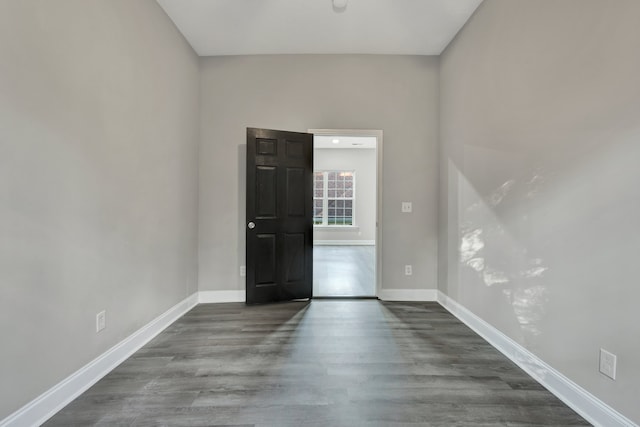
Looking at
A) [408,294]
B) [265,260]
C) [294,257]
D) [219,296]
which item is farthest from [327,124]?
[219,296]

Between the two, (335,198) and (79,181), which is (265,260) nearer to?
(79,181)

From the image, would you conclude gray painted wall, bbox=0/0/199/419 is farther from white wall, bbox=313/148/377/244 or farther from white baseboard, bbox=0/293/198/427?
white wall, bbox=313/148/377/244

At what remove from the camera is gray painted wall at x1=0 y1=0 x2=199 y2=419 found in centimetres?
139

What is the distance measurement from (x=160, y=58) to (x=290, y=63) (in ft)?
4.82

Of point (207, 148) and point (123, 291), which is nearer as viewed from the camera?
point (123, 291)

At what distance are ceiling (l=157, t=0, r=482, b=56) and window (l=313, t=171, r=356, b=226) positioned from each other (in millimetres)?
5345

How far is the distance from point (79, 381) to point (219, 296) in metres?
1.74

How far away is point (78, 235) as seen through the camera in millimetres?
1757

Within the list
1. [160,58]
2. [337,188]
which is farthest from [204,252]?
[337,188]

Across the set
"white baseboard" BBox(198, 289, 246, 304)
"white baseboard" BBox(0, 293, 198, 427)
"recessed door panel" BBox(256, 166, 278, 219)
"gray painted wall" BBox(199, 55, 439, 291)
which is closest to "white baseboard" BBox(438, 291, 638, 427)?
"gray painted wall" BBox(199, 55, 439, 291)

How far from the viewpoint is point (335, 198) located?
8.73m

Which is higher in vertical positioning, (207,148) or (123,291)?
(207,148)

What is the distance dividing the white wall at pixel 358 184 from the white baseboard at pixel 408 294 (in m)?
5.07

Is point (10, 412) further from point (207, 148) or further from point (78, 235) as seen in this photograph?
point (207, 148)
